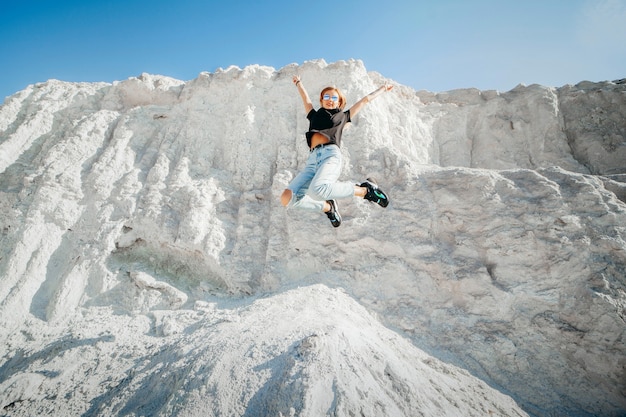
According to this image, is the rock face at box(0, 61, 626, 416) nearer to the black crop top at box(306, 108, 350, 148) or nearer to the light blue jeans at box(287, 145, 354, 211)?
the light blue jeans at box(287, 145, 354, 211)

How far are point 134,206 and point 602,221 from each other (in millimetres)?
10702

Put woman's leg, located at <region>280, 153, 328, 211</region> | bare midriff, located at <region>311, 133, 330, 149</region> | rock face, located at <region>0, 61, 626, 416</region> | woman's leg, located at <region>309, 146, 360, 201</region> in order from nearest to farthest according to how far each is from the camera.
→ rock face, located at <region>0, 61, 626, 416</region> < woman's leg, located at <region>309, 146, 360, 201</region> < woman's leg, located at <region>280, 153, 328, 211</region> < bare midriff, located at <region>311, 133, 330, 149</region>

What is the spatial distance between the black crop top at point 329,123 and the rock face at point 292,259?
2.85 m

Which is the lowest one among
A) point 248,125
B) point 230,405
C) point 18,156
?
point 230,405

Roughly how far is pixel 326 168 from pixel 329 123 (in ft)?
2.64

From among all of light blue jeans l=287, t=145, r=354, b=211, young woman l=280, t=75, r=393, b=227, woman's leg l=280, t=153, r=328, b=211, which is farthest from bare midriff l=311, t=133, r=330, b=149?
woman's leg l=280, t=153, r=328, b=211

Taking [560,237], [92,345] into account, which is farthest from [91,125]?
[560,237]

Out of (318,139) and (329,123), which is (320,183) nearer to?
(318,139)

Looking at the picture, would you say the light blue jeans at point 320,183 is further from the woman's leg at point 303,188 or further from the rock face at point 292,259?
the rock face at point 292,259

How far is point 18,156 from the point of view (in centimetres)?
964

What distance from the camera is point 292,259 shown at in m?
6.88

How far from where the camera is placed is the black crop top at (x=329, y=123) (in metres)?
4.57

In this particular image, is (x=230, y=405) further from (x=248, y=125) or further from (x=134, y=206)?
(x=248, y=125)

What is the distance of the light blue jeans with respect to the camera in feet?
13.8
